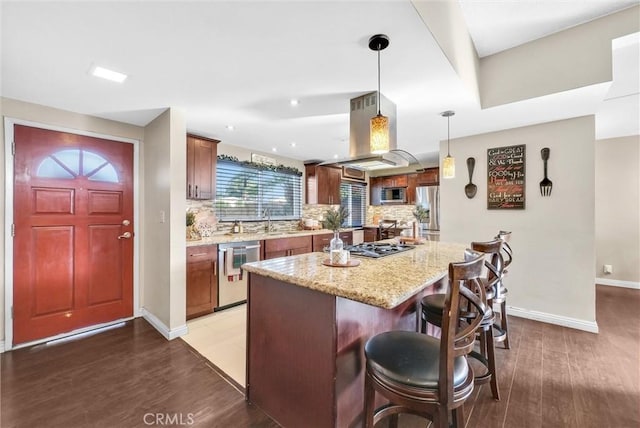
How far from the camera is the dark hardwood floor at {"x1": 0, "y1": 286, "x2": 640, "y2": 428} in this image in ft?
5.33

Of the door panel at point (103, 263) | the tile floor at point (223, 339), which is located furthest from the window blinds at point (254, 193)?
the tile floor at point (223, 339)

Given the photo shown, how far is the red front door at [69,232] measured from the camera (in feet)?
8.09

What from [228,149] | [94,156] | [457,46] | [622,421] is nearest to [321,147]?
[228,149]

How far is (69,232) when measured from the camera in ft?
8.82

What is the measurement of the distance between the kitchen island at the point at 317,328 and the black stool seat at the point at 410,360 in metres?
0.18

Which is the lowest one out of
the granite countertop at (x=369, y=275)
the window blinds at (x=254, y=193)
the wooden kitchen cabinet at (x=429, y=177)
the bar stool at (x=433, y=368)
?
the bar stool at (x=433, y=368)

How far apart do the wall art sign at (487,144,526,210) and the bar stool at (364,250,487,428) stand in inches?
104

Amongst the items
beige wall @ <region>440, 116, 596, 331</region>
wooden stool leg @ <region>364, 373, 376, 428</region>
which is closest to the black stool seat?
wooden stool leg @ <region>364, 373, 376, 428</region>

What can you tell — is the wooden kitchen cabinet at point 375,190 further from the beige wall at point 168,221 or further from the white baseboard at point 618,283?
the beige wall at point 168,221

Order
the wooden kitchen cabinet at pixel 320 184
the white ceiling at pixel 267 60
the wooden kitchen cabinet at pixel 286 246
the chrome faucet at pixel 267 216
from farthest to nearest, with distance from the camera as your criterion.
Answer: the wooden kitchen cabinet at pixel 320 184
the chrome faucet at pixel 267 216
the wooden kitchen cabinet at pixel 286 246
the white ceiling at pixel 267 60

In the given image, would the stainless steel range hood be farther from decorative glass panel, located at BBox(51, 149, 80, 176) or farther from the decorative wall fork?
decorative glass panel, located at BBox(51, 149, 80, 176)

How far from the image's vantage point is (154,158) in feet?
9.73

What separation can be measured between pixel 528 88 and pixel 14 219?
480cm

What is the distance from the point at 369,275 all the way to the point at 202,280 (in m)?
2.40
